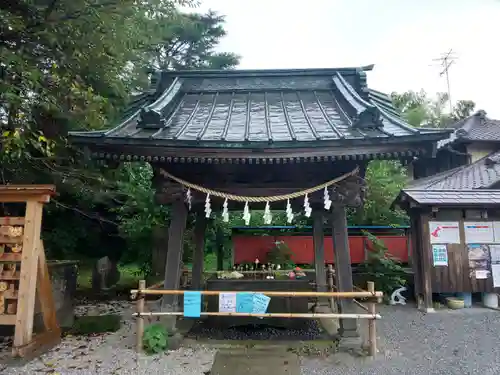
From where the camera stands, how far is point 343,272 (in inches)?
230

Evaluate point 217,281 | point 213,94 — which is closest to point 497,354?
point 217,281

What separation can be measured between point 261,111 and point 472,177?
10.9m

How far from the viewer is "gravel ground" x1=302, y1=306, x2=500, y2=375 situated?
190 inches

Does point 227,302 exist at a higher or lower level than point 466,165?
lower

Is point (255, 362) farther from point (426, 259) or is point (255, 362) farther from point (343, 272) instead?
point (426, 259)

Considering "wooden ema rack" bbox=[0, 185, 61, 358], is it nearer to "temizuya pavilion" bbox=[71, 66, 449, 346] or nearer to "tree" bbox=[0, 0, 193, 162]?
"tree" bbox=[0, 0, 193, 162]

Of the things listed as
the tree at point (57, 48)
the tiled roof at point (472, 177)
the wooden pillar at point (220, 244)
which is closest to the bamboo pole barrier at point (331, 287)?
the wooden pillar at point (220, 244)

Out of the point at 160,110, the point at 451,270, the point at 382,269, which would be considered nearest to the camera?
the point at 160,110

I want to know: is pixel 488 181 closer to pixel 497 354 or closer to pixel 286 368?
pixel 497 354

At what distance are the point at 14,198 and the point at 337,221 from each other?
5.20m

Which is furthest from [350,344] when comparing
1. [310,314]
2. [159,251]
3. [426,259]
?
[159,251]

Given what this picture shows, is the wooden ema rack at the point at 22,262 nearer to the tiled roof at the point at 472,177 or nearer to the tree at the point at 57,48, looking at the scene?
the tree at the point at 57,48

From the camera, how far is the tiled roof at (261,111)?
17.4 ft

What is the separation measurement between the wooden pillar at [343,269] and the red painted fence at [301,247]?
5209mm
